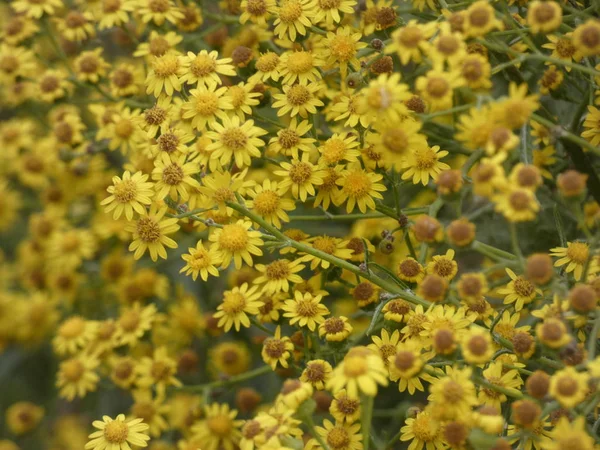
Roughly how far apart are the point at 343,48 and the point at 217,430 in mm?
918

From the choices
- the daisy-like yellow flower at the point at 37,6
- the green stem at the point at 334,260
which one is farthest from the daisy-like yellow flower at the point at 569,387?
the daisy-like yellow flower at the point at 37,6

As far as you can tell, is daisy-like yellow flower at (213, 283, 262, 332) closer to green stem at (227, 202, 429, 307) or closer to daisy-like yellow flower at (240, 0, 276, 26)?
green stem at (227, 202, 429, 307)

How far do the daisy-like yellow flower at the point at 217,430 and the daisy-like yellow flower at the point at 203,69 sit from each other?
0.76m

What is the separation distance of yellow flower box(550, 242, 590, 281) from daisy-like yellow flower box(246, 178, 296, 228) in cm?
53

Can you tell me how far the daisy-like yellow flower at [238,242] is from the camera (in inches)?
57.8

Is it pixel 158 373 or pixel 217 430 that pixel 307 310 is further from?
pixel 158 373

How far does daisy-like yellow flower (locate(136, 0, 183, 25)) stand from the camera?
1.88 meters

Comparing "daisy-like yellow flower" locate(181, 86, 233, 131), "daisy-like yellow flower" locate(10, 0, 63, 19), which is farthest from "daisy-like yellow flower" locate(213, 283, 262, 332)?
"daisy-like yellow flower" locate(10, 0, 63, 19)

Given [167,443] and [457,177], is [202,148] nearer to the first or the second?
[457,177]

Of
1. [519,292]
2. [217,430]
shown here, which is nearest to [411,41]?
[519,292]

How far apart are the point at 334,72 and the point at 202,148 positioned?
0.35m

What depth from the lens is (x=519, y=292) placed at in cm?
146

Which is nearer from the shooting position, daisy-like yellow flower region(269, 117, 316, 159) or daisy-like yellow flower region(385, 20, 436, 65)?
daisy-like yellow flower region(385, 20, 436, 65)

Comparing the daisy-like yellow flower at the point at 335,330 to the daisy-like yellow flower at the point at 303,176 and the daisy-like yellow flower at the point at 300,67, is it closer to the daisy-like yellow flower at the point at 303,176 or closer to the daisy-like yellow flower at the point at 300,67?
the daisy-like yellow flower at the point at 303,176
